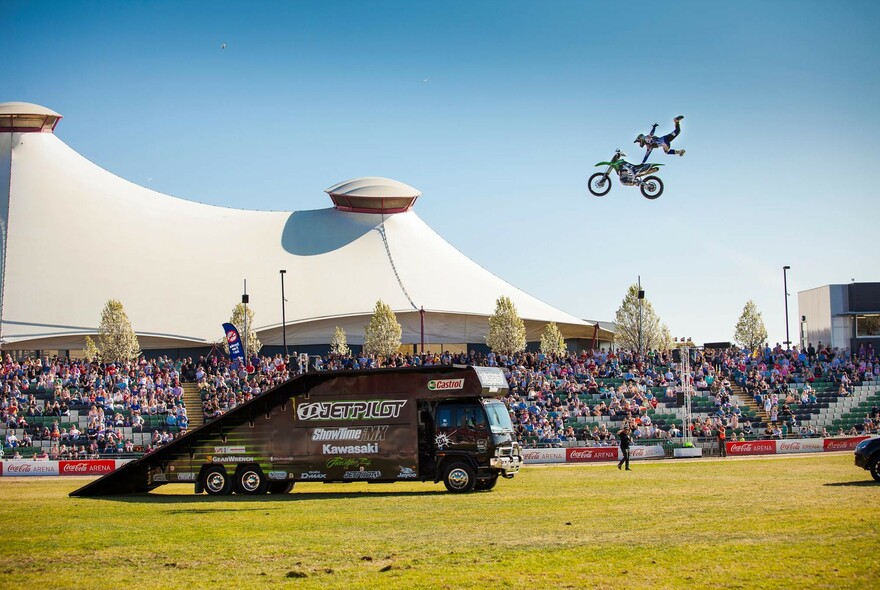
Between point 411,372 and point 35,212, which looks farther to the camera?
point 35,212

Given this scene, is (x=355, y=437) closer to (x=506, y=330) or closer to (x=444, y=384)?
(x=444, y=384)

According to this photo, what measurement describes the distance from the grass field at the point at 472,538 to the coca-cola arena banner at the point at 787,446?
16.6 m

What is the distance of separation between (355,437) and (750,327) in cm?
8257

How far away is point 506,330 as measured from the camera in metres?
82.6

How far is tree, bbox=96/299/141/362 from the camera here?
72.8m

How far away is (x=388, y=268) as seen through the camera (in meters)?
88.8

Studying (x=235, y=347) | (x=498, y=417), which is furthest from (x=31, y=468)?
(x=498, y=417)

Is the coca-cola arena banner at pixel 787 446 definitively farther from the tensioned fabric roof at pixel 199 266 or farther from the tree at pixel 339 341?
the tensioned fabric roof at pixel 199 266

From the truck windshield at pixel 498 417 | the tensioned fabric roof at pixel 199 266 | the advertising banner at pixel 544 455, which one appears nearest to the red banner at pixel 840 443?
the advertising banner at pixel 544 455

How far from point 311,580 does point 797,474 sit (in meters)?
19.5

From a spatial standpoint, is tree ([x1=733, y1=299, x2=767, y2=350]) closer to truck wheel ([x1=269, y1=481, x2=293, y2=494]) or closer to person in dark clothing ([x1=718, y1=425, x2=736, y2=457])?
person in dark clothing ([x1=718, y1=425, x2=736, y2=457])

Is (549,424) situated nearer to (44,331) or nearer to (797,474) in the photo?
(797,474)

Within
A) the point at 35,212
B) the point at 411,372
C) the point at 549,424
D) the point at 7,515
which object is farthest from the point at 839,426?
the point at 35,212

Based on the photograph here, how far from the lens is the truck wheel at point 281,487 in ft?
97.2
